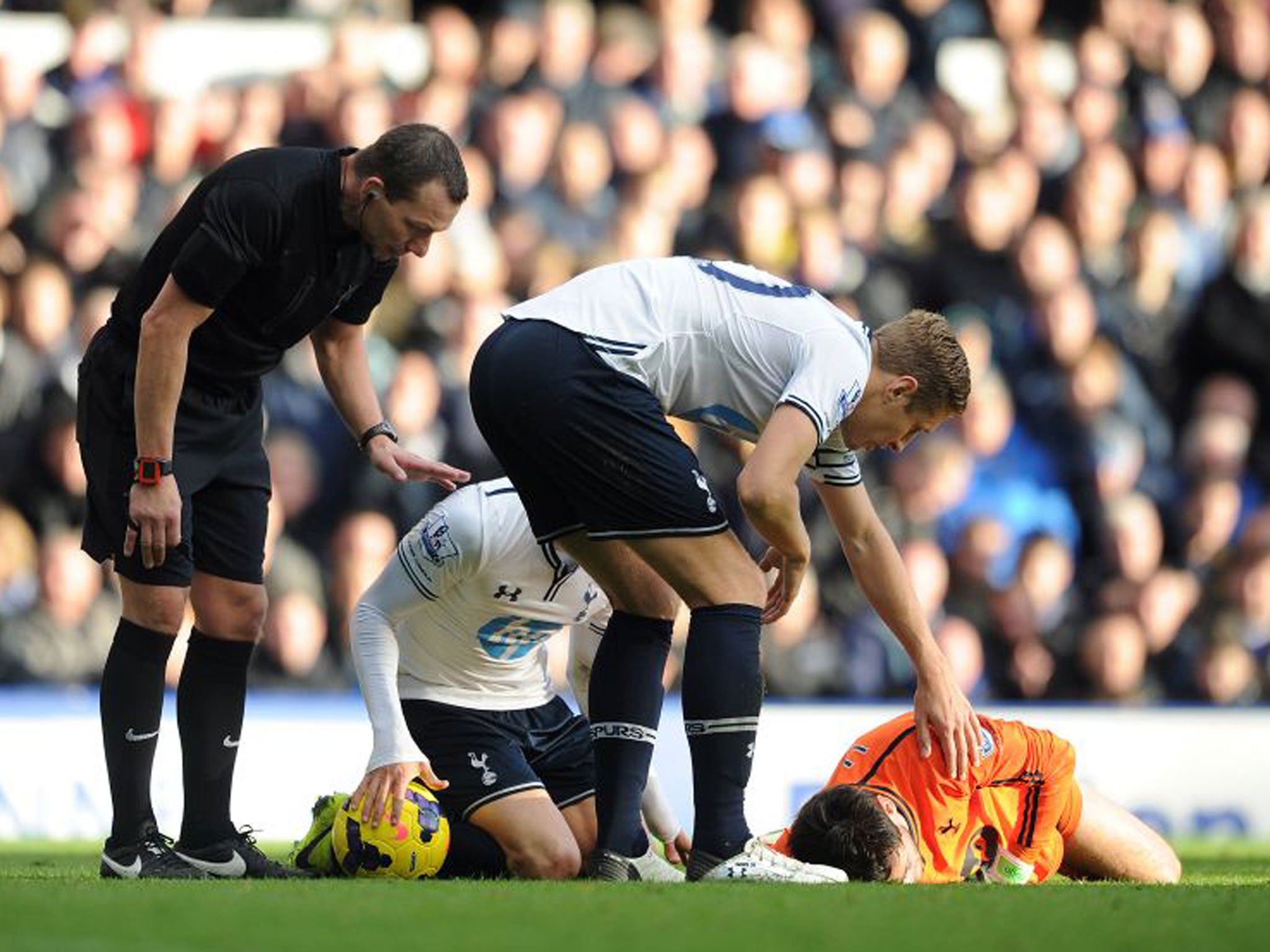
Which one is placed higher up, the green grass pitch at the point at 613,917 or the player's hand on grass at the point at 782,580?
the player's hand on grass at the point at 782,580

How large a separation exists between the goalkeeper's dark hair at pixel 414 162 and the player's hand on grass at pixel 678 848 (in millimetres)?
1879

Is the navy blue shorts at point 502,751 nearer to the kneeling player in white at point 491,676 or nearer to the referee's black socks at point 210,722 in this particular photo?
the kneeling player in white at point 491,676

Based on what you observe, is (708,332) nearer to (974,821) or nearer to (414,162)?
(414,162)

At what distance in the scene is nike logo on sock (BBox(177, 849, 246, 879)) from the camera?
5.59m

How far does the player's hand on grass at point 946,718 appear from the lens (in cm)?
548

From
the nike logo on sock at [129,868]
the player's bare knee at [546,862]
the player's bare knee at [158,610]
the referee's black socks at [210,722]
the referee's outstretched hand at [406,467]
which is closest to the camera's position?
the nike logo on sock at [129,868]

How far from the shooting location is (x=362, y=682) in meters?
5.59

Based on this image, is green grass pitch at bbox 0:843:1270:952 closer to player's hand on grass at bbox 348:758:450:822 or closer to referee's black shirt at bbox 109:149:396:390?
player's hand on grass at bbox 348:758:450:822

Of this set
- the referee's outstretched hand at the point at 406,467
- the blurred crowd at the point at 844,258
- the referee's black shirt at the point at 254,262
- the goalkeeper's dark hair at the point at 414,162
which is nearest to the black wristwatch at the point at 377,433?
the referee's outstretched hand at the point at 406,467

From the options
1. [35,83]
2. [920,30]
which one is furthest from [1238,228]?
[35,83]

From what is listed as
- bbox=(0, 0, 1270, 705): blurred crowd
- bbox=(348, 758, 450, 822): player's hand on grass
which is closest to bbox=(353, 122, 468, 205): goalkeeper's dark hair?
bbox=(348, 758, 450, 822): player's hand on grass

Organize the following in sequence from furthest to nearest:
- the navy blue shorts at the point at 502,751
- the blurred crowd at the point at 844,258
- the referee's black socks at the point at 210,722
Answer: the blurred crowd at the point at 844,258
the navy blue shorts at the point at 502,751
the referee's black socks at the point at 210,722

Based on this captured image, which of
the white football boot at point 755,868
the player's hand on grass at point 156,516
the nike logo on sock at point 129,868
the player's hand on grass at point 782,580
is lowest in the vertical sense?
the nike logo on sock at point 129,868

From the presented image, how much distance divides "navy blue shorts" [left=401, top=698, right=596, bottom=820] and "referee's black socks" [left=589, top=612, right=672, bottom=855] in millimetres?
858
